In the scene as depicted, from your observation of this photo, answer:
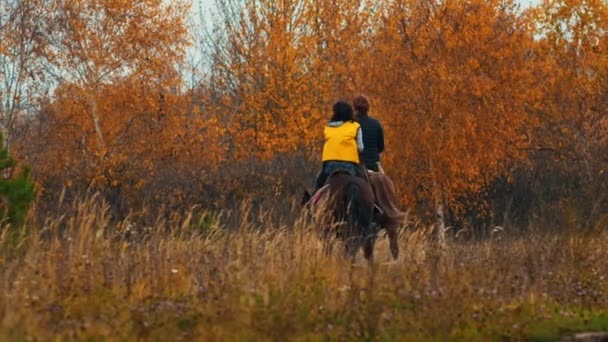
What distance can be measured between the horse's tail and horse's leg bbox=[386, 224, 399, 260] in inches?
29.8

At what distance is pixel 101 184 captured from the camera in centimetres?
2661

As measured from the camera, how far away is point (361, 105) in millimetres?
13492

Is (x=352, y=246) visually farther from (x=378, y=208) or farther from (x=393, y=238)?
(x=393, y=238)

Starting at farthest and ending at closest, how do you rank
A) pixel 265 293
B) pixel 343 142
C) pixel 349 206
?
pixel 343 142, pixel 349 206, pixel 265 293

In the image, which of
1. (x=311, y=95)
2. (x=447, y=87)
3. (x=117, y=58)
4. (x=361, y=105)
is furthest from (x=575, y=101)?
(x=361, y=105)

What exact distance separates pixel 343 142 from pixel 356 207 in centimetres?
81

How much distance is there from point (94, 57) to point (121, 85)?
6.84 ft

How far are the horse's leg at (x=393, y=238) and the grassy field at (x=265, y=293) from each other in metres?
1.44

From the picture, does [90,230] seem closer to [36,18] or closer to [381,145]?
[381,145]

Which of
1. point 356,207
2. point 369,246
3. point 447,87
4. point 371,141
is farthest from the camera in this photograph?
point 447,87

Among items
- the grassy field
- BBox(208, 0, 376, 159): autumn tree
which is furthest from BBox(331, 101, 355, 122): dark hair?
BBox(208, 0, 376, 159): autumn tree

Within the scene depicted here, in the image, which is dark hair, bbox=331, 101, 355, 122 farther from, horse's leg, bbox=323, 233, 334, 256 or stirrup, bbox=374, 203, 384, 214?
horse's leg, bbox=323, 233, 334, 256

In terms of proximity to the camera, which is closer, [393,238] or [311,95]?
[393,238]

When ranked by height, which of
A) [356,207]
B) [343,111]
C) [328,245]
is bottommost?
[328,245]
